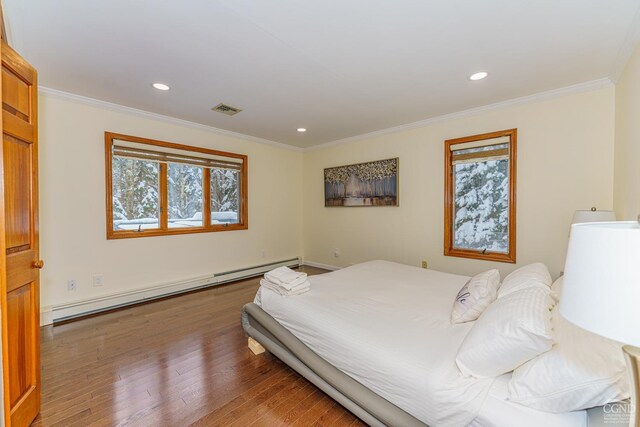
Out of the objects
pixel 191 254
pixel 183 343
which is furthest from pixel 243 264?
pixel 183 343

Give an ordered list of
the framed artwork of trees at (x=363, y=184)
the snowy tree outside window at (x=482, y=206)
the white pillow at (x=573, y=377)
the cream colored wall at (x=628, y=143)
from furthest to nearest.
Result: 1. the framed artwork of trees at (x=363, y=184)
2. the snowy tree outside window at (x=482, y=206)
3. the cream colored wall at (x=628, y=143)
4. the white pillow at (x=573, y=377)

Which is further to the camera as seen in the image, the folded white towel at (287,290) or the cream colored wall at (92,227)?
the cream colored wall at (92,227)

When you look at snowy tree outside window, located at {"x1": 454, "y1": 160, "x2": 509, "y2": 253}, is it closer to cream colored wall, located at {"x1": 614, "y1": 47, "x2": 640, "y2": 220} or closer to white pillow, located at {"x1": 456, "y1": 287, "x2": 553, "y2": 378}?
cream colored wall, located at {"x1": 614, "y1": 47, "x2": 640, "y2": 220}

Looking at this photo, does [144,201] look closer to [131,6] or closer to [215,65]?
[215,65]

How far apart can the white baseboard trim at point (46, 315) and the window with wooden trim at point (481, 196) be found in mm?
4709

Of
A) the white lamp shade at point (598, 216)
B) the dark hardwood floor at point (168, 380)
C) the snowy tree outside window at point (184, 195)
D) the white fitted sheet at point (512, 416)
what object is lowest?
the dark hardwood floor at point (168, 380)

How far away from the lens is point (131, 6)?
5.67 feet

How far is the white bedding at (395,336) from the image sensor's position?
1246 millimetres

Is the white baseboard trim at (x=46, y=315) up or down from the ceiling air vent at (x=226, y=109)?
down

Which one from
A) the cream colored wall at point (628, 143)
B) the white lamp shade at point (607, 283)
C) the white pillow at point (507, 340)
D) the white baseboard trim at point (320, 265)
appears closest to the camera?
the white lamp shade at point (607, 283)

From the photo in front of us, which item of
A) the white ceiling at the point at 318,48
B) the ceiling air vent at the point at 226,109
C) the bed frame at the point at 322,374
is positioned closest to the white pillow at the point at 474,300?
the bed frame at the point at 322,374

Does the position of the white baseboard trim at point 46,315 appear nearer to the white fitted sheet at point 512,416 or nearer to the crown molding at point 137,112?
the crown molding at point 137,112

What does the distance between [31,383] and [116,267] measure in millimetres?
2001

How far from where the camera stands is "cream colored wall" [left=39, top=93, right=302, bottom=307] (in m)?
3.01
